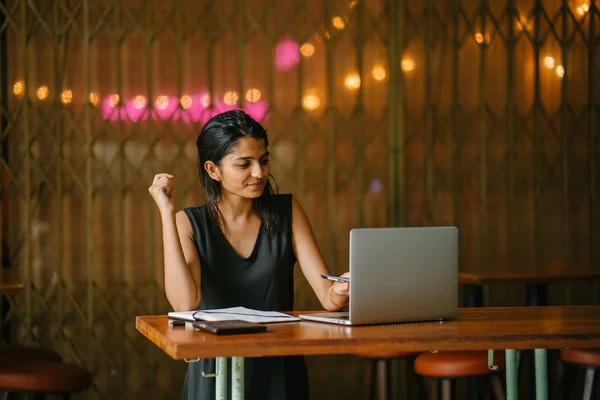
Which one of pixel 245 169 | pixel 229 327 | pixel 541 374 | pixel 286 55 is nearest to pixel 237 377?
pixel 229 327

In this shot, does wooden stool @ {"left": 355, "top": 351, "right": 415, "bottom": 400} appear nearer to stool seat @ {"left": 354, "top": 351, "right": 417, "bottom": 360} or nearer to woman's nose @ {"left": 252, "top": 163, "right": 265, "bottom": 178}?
stool seat @ {"left": 354, "top": 351, "right": 417, "bottom": 360}

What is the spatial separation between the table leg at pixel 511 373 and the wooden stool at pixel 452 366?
1.64 ft

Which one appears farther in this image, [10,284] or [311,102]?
[311,102]

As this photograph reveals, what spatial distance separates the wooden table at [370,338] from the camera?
2.07 metres

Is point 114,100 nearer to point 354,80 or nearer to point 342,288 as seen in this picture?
point 354,80

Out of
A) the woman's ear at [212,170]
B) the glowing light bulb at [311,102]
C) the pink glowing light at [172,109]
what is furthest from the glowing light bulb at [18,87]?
the woman's ear at [212,170]

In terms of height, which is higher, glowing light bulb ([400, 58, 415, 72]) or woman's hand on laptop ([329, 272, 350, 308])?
glowing light bulb ([400, 58, 415, 72])

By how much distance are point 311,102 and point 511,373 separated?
2590mm

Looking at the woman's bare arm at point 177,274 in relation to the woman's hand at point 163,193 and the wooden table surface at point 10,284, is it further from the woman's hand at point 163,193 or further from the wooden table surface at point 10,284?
the wooden table surface at point 10,284

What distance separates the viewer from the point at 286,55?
4871 millimetres

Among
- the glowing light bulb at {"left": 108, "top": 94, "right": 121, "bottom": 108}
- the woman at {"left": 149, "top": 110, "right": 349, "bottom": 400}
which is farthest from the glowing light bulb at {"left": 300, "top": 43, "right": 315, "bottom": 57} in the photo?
the woman at {"left": 149, "top": 110, "right": 349, "bottom": 400}

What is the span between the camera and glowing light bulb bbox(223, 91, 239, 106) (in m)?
4.82

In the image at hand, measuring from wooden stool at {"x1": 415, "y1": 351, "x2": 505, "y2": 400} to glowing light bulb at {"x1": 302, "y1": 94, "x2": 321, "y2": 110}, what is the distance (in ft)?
6.33

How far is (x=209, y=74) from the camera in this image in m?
4.80
